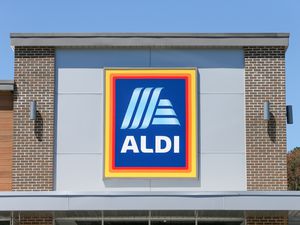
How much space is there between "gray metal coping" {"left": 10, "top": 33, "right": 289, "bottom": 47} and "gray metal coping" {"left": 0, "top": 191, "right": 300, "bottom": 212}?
5.28m

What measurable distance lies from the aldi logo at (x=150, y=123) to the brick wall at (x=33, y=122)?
1.76 meters

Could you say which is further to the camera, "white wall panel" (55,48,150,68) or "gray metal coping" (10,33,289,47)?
"white wall panel" (55,48,150,68)

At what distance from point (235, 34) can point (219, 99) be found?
6.66 ft

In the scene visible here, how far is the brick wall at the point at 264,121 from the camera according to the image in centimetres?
2094

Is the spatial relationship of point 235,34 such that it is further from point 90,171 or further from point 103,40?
point 90,171

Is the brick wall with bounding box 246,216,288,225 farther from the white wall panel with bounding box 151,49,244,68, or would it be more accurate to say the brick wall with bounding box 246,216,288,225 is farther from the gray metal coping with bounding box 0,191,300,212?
the white wall panel with bounding box 151,49,244,68

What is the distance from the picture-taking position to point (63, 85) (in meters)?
21.6

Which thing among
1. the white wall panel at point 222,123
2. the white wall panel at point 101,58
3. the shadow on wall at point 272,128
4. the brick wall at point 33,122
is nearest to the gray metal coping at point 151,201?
A: the brick wall at point 33,122

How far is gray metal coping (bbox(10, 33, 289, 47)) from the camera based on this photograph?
2145cm

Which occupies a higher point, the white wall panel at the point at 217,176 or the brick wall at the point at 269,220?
the white wall panel at the point at 217,176

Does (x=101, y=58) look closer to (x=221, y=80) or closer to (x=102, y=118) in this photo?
(x=102, y=118)

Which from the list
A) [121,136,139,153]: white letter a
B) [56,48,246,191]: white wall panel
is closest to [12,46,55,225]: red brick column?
[56,48,246,191]: white wall panel

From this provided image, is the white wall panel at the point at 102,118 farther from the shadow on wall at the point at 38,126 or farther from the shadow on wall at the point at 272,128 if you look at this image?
the shadow on wall at the point at 272,128

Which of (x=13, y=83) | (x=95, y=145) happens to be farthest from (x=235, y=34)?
(x=13, y=83)
